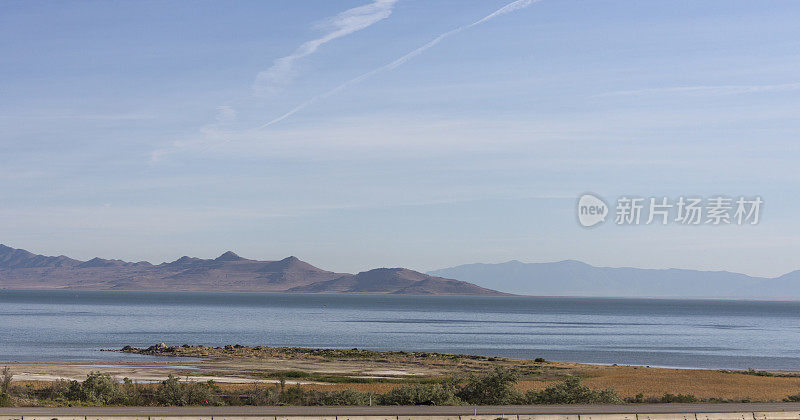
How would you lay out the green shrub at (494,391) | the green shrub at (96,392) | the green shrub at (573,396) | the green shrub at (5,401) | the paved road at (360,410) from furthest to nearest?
the green shrub at (494,391), the green shrub at (96,392), the green shrub at (573,396), the green shrub at (5,401), the paved road at (360,410)

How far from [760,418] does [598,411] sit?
5.35 m

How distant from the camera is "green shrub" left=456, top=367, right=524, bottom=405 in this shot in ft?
108

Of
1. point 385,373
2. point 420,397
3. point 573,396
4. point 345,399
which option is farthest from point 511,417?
point 385,373

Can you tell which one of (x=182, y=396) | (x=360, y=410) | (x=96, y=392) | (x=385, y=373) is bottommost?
(x=385, y=373)

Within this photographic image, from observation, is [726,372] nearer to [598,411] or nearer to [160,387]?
[598,411]

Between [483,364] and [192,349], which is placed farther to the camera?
[192,349]

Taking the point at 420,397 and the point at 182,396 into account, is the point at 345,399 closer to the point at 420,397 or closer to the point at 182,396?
the point at 420,397

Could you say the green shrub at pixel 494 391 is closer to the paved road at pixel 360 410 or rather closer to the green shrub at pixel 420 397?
the green shrub at pixel 420 397

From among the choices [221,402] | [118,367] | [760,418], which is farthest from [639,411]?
[118,367]

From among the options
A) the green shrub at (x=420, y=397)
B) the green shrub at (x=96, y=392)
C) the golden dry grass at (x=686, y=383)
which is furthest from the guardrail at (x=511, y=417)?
the golden dry grass at (x=686, y=383)

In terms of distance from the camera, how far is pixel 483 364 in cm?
6912

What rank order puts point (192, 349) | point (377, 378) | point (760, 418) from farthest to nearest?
point (192, 349), point (377, 378), point (760, 418)

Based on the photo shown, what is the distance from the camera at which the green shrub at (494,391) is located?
32969mm

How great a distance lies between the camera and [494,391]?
33562 millimetres
